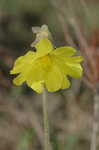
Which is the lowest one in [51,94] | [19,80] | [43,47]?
[51,94]

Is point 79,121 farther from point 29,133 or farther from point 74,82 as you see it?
point 29,133

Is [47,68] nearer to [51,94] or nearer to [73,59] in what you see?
[73,59]

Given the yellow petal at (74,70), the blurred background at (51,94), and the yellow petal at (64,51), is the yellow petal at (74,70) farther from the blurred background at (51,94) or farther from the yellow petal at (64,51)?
the blurred background at (51,94)

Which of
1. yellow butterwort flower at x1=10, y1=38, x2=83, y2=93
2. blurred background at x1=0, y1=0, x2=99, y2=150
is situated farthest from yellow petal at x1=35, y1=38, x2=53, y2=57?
blurred background at x1=0, y1=0, x2=99, y2=150

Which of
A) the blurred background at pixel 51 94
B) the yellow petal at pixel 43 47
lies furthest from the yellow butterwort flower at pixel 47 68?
the blurred background at pixel 51 94

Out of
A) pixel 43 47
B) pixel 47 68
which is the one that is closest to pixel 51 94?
pixel 47 68

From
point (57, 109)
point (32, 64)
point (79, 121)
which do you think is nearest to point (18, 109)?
point (79, 121)

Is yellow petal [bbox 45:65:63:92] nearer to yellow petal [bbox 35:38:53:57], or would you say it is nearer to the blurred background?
yellow petal [bbox 35:38:53:57]
